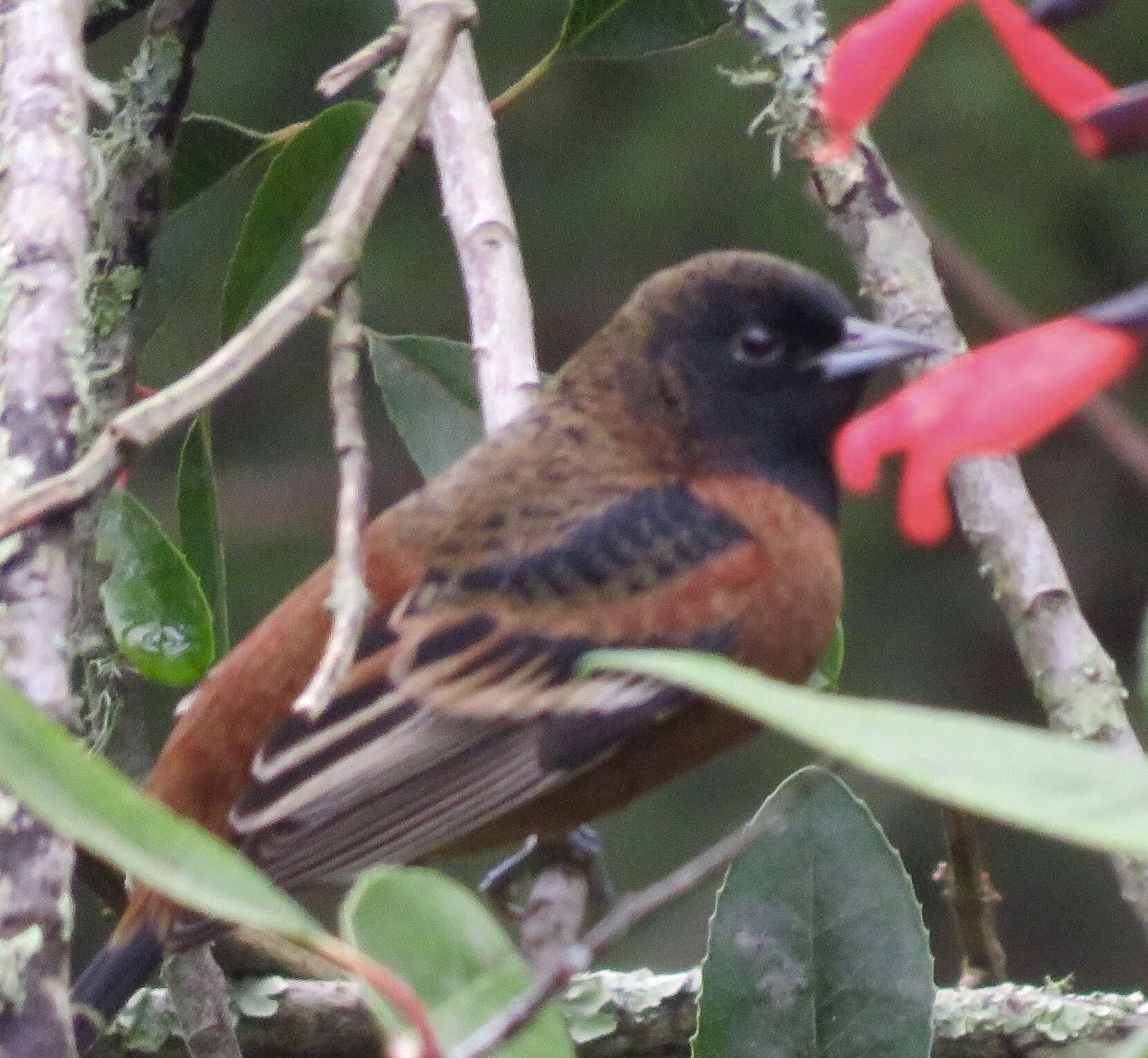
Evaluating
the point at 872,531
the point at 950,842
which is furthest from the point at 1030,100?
the point at 950,842

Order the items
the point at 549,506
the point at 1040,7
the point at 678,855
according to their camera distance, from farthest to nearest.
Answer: the point at 678,855, the point at 549,506, the point at 1040,7

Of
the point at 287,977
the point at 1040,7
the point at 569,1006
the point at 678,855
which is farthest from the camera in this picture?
the point at 678,855

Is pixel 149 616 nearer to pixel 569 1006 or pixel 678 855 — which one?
pixel 569 1006

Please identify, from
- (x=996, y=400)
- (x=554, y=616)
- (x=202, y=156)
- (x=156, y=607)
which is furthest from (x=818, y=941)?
(x=202, y=156)

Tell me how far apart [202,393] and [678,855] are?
13.7ft

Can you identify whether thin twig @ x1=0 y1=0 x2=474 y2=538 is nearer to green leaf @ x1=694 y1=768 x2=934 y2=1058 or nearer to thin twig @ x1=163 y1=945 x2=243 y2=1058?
green leaf @ x1=694 y1=768 x2=934 y2=1058

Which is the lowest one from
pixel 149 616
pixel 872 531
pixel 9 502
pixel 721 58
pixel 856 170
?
pixel 872 531

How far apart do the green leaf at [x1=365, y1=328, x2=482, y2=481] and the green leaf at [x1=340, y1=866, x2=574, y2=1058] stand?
143 cm

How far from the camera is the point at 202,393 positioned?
1357mm

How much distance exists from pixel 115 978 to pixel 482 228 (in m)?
0.94

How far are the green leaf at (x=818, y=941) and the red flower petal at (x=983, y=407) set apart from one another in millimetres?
529

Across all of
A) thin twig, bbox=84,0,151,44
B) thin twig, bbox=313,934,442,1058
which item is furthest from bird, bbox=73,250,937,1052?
thin twig, bbox=313,934,442,1058

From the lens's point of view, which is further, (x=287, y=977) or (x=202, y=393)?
(x=287, y=977)

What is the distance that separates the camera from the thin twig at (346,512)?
126cm
